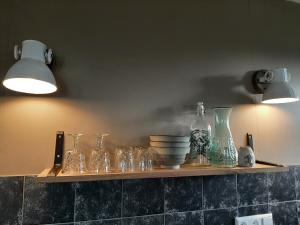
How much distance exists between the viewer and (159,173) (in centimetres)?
95

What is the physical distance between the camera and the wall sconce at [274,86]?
48.7 inches

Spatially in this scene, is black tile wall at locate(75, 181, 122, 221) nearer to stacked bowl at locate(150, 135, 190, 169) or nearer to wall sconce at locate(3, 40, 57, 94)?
stacked bowl at locate(150, 135, 190, 169)

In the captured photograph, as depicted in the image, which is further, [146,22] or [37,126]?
[146,22]

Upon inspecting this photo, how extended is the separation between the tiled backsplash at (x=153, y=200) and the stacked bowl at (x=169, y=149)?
203 millimetres

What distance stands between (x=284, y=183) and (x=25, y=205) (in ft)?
4.59

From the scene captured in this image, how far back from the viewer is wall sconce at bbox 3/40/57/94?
893 millimetres

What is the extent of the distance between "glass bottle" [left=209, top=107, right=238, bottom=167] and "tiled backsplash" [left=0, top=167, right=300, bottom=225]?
0.21 meters

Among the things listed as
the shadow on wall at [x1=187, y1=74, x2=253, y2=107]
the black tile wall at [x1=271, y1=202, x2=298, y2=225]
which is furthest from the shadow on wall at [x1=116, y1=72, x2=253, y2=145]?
the black tile wall at [x1=271, y1=202, x2=298, y2=225]

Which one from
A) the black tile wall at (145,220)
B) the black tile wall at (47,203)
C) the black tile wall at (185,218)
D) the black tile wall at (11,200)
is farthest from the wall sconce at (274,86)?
the black tile wall at (11,200)

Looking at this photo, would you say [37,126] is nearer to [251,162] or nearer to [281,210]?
[251,162]

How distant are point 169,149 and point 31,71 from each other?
634 mm

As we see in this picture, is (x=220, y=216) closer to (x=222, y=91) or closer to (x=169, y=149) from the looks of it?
(x=169, y=149)

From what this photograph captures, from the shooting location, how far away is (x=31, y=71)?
2.95 feet

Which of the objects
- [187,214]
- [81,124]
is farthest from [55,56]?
[187,214]
